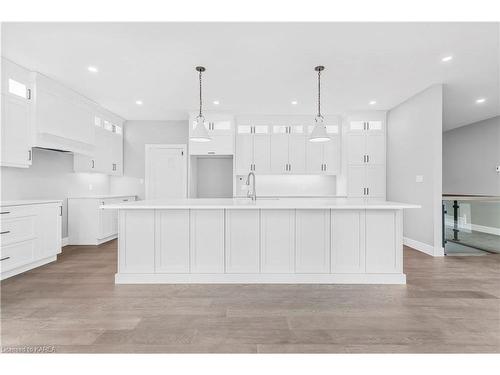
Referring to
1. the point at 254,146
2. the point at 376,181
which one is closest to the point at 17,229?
the point at 254,146

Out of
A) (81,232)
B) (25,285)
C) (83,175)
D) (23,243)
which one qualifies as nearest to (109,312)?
(25,285)

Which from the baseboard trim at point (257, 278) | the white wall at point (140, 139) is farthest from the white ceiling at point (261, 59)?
the baseboard trim at point (257, 278)

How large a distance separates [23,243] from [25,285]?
0.68 meters

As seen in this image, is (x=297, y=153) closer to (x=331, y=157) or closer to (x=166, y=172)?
(x=331, y=157)

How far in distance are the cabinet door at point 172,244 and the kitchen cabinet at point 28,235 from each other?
1847mm

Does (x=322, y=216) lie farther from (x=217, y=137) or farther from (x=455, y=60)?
(x=217, y=137)

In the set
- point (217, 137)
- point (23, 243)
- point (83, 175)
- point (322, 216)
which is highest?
point (217, 137)

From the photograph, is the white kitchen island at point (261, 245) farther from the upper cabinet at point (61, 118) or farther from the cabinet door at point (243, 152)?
the cabinet door at point (243, 152)

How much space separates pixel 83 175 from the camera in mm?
5297

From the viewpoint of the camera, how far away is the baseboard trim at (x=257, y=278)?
9.45 ft

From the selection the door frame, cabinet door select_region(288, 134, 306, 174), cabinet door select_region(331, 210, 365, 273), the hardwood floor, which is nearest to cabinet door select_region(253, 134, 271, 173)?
cabinet door select_region(288, 134, 306, 174)

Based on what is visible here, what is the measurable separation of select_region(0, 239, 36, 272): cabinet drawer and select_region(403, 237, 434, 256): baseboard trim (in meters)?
5.87

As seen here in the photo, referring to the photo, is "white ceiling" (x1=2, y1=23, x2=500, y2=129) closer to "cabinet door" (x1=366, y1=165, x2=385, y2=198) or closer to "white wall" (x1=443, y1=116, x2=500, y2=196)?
"cabinet door" (x1=366, y1=165, x2=385, y2=198)

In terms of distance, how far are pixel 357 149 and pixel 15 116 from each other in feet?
19.4
